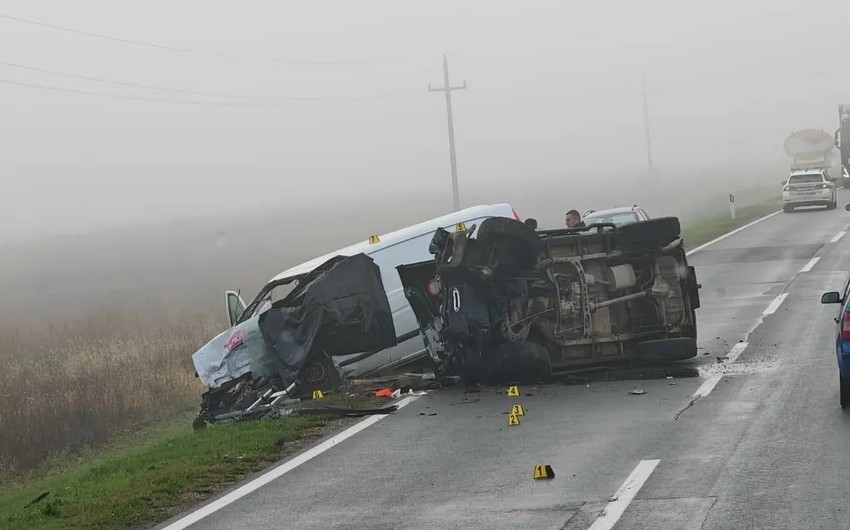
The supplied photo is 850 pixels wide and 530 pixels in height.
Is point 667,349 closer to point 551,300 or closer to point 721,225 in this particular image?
point 551,300

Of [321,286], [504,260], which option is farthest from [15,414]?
[504,260]

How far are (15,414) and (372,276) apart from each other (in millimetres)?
6014

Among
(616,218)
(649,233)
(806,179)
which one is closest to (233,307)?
(649,233)

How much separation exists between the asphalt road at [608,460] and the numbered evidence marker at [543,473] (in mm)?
113

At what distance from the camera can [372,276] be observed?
14977 millimetres

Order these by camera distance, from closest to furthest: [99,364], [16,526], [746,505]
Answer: [746,505]
[16,526]
[99,364]

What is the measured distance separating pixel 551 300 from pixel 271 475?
4.99m

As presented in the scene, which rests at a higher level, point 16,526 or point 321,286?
point 321,286

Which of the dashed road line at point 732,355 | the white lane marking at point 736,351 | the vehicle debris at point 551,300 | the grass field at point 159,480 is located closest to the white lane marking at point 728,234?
the dashed road line at point 732,355

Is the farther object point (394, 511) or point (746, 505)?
point (394, 511)

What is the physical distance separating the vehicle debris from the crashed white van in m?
0.80

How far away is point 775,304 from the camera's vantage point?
20016 mm

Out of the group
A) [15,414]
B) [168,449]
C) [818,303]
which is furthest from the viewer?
[818,303]

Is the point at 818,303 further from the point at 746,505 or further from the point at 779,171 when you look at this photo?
the point at 779,171
